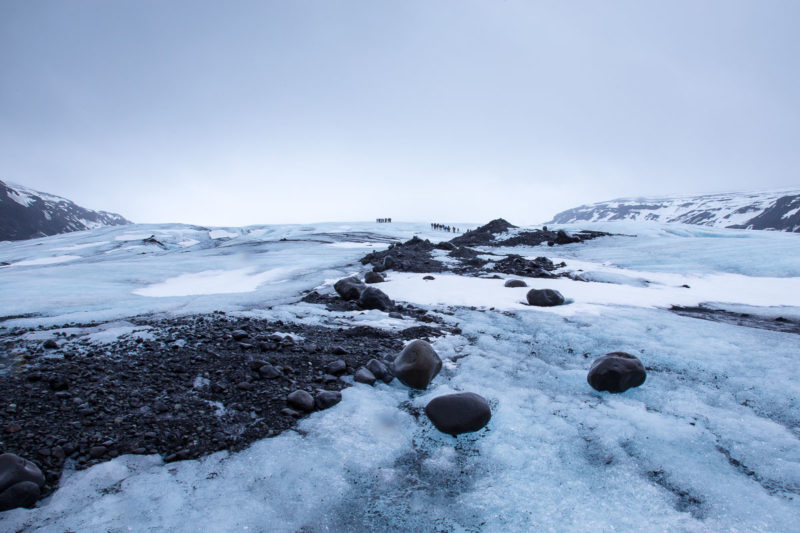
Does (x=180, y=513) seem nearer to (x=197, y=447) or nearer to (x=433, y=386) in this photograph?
(x=197, y=447)

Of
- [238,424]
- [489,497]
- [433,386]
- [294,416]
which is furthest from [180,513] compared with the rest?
[433,386]

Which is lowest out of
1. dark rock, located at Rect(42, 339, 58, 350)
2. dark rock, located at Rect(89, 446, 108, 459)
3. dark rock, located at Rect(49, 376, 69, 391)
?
dark rock, located at Rect(89, 446, 108, 459)

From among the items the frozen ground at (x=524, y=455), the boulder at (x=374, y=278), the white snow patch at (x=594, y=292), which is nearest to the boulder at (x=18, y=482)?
the frozen ground at (x=524, y=455)

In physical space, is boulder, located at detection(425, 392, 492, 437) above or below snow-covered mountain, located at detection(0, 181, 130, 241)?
below

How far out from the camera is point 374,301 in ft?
20.3

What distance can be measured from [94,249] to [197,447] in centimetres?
3784

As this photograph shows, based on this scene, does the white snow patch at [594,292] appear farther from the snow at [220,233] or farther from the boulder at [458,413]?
the snow at [220,233]

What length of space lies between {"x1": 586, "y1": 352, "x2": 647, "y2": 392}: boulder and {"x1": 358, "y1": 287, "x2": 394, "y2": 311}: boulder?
135 inches

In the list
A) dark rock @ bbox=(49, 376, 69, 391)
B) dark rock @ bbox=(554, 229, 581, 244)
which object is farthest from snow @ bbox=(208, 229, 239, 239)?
dark rock @ bbox=(49, 376, 69, 391)

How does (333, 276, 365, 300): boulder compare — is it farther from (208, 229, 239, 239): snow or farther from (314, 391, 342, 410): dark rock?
(208, 229, 239, 239): snow

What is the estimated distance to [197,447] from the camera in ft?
7.57

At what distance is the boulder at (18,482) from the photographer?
5.79ft

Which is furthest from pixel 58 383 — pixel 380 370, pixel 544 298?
pixel 544 298

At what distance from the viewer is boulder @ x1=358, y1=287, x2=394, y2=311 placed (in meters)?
6.16
